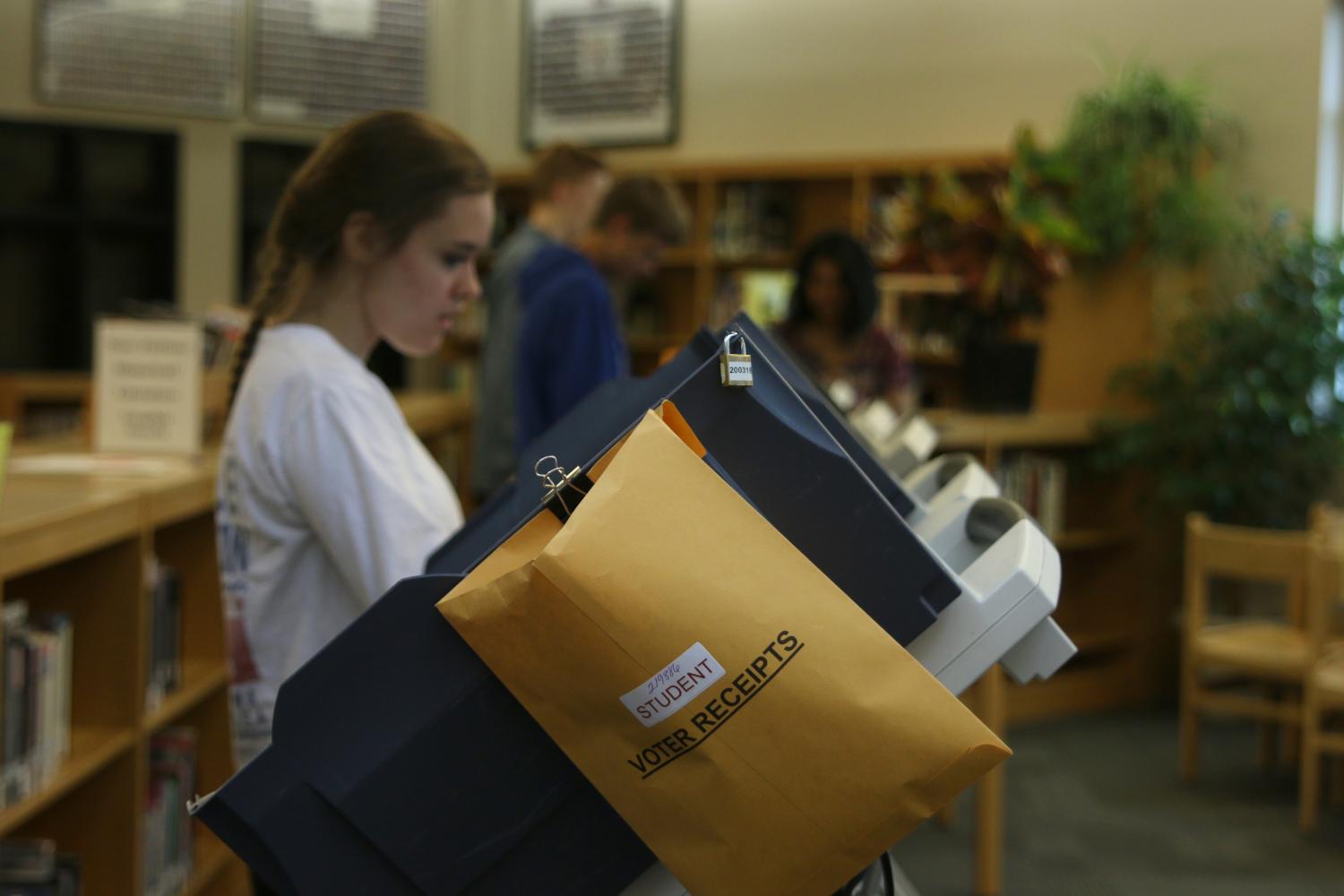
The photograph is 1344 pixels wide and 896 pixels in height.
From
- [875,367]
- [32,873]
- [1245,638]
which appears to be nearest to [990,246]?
[875,367]

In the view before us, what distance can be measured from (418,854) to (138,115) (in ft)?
23.0

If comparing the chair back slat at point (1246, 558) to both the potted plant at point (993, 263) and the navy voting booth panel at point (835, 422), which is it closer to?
the potted plant at point (993, 263)

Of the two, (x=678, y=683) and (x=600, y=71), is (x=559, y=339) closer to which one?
(x=678, y=683)

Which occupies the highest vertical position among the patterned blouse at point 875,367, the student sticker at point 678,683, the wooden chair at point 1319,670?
the patterned blouse at point 875,367

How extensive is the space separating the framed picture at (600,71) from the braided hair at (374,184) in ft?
18.0

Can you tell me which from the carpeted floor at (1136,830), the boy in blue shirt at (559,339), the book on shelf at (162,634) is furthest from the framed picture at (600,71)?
the book on shelf at (162,634)

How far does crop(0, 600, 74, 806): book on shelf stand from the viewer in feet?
6.54

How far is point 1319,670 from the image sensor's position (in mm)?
3830

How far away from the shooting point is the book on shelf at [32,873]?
6.66ft

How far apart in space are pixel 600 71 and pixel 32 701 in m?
5.54

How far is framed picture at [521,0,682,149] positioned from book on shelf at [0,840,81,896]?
5.43 m

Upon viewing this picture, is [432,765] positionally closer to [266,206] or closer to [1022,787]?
[1022,787]

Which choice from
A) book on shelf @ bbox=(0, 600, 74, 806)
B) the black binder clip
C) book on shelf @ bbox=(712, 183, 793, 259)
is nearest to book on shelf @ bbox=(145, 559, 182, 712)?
book on shelf @ bbox=(0, 600, 74, 806)

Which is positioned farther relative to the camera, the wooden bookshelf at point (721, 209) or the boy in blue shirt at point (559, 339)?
the wooden bookshelf at point (721, 209)
